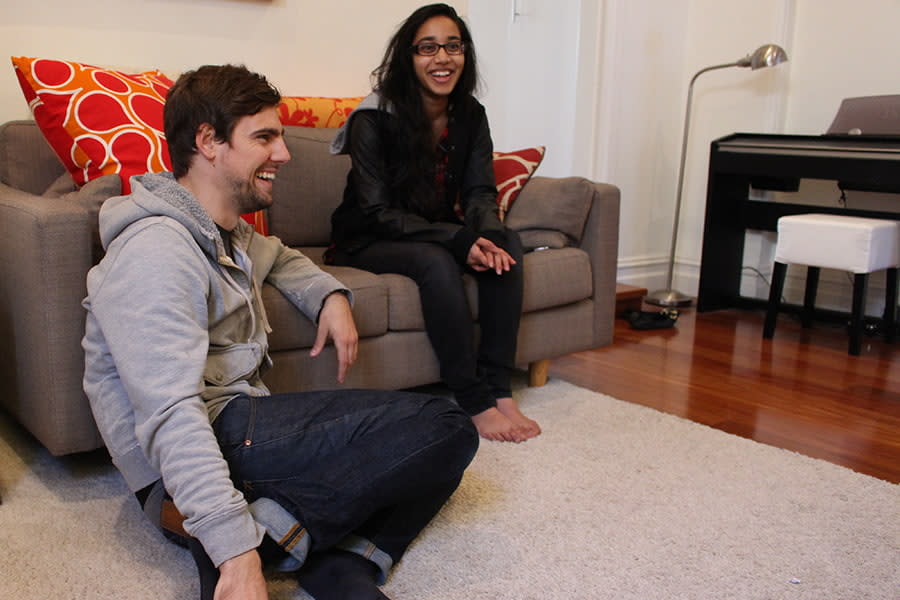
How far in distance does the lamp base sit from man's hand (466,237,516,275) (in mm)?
1857

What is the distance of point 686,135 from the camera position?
12.0 ft

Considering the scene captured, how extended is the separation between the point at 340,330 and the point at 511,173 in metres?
1.12

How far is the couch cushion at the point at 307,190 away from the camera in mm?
2404

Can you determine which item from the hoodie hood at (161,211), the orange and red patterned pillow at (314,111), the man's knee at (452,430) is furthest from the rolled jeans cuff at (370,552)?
the orange and red patterned pillow at (314,111)

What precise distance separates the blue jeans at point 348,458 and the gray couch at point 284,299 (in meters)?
0.45

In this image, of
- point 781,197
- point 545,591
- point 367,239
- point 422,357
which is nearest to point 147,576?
point 545,591

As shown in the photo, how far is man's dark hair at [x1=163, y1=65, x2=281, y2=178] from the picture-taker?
52.2 inches

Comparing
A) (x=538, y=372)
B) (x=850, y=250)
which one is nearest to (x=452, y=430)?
(x=538, y=372)

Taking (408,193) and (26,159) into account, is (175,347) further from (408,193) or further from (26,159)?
(26,159)

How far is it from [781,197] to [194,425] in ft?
10.5

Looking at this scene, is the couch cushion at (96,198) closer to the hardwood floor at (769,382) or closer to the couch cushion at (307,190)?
the couch cushion at (307,190)

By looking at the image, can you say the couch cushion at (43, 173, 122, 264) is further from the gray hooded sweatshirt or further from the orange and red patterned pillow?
the orange and red patterned pillow

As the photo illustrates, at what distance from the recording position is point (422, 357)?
2.08m

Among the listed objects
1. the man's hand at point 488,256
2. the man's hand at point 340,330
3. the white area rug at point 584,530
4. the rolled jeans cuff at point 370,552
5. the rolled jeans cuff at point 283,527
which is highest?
the man's hand at point 488,256
